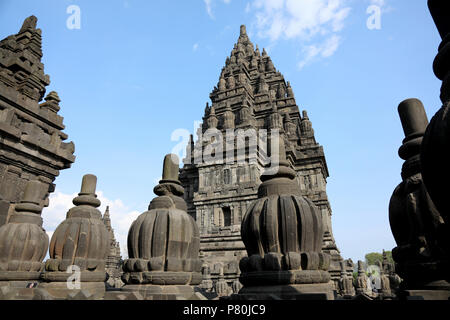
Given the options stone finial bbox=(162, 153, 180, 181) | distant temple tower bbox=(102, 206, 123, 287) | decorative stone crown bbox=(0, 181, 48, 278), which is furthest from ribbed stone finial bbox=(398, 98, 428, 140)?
distant temple tower bbox=(102, 206, 123, 287)

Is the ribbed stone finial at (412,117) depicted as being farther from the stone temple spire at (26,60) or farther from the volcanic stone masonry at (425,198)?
the stone temple spire at (26,60)

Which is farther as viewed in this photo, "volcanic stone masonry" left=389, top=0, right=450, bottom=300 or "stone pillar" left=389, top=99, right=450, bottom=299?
"stone pillar" left=389, top=99, right=450, bottom=299

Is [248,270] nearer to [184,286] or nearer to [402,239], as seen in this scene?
[184,286]

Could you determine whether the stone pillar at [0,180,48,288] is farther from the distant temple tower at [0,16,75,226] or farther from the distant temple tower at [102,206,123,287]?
the distant temple tower at [102,206,123,287]

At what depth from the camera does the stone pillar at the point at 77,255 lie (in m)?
5.05

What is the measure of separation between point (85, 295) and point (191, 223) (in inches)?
79.2

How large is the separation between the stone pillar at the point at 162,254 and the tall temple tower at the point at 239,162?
488 inches

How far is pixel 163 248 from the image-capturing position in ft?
15.6

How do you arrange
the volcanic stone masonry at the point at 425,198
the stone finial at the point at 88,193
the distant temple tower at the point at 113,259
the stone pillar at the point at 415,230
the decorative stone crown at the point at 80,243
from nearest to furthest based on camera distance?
the volcanic stone masonry at the point at 425,198 < the stone pillar at the point at 415,230 < the decorative stone crown at the point at 80,243 < the stone finial at the point at 88,193 < the distant temple tower at the point at 113,259

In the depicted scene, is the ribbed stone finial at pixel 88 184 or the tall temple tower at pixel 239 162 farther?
the tall temple tower at pixel 239 162

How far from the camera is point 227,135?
2512cm

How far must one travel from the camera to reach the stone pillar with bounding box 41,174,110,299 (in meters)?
5.05
